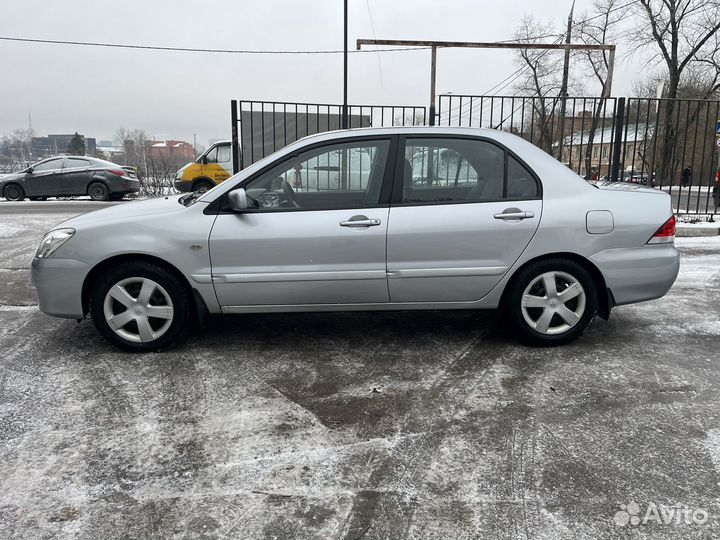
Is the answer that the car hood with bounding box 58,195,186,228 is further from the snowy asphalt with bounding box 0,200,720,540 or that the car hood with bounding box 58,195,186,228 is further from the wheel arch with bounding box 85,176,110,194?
the wheel arch with bounding box 85,176,110,194

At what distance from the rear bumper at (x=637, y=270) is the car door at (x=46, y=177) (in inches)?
Result: 717

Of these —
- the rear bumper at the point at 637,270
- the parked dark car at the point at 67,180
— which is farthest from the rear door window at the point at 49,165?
the rear bumper at the point at 637,270

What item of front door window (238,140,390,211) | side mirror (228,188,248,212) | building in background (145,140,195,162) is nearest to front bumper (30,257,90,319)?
side mirror (228,188,248,212)

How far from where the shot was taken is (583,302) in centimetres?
401

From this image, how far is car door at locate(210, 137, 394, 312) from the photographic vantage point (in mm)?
3822

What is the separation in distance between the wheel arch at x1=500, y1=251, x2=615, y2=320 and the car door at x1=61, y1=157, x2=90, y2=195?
17176mm

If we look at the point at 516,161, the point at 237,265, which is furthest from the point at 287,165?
→ the point at 516,161

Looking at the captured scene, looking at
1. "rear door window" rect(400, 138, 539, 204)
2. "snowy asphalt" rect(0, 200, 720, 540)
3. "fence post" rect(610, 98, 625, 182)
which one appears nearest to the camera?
"snowy asphalt" rect(0, 200, 720, 540)

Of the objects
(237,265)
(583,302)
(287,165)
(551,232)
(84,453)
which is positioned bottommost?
(84,453)

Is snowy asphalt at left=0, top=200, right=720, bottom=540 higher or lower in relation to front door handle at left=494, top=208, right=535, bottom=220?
lower

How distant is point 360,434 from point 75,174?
17902 mm

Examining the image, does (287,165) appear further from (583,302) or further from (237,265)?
(583,302)

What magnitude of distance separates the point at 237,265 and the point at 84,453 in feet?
5.13

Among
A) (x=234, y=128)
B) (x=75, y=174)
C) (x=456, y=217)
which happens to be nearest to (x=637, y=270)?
(x=456, y=217)
